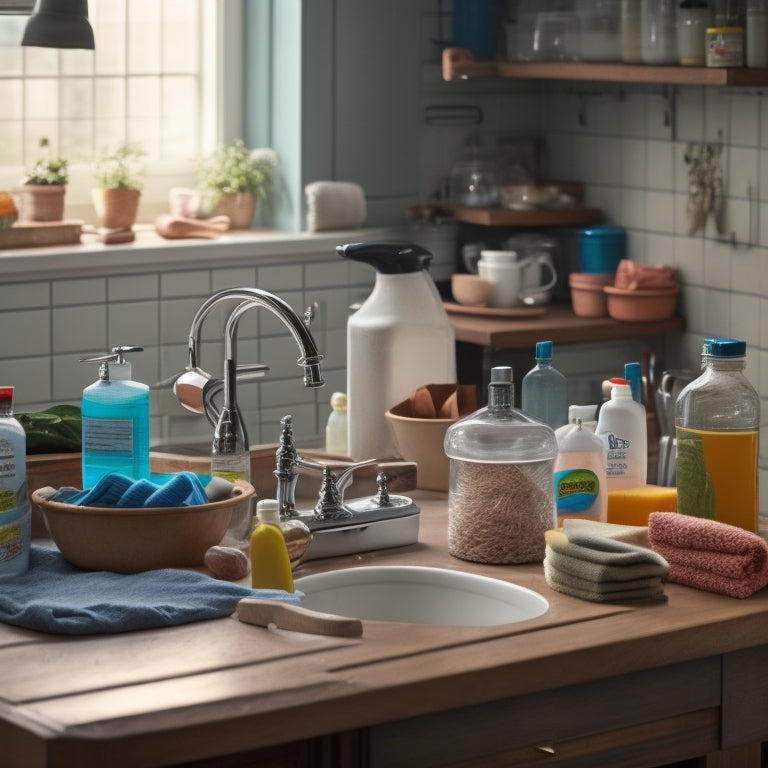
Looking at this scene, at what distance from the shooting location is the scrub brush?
426 centimetres

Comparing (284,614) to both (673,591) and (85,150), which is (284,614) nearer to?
(673,591)

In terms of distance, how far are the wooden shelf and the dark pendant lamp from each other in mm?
1883

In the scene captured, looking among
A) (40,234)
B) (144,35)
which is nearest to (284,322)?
(40,234)

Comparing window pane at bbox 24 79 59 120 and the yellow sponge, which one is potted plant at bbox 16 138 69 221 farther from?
the yellow sponge

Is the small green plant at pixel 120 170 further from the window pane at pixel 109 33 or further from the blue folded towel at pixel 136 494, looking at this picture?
the blue folded towel at pixel 136 494

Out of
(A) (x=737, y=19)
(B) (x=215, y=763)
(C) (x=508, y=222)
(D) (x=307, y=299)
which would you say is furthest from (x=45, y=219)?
(B) (x=215, y=763)

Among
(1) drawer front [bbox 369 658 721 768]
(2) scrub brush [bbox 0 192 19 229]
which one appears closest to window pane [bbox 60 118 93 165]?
(2) scrub brush [bbox 0 192 19 229]

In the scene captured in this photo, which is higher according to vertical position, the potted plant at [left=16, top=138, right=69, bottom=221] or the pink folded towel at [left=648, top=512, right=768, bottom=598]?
the potted plant at [left=16, top=138, right=69, bottom=221]

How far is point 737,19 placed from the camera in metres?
4.11

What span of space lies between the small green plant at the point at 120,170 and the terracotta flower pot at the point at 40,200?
14cm

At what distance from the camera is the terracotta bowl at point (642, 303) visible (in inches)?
178

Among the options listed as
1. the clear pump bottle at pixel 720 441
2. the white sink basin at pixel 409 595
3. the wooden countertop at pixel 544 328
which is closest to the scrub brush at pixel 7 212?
the wooden countertop at pixel 544 328

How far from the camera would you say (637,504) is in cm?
242

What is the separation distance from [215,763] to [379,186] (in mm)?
3307
